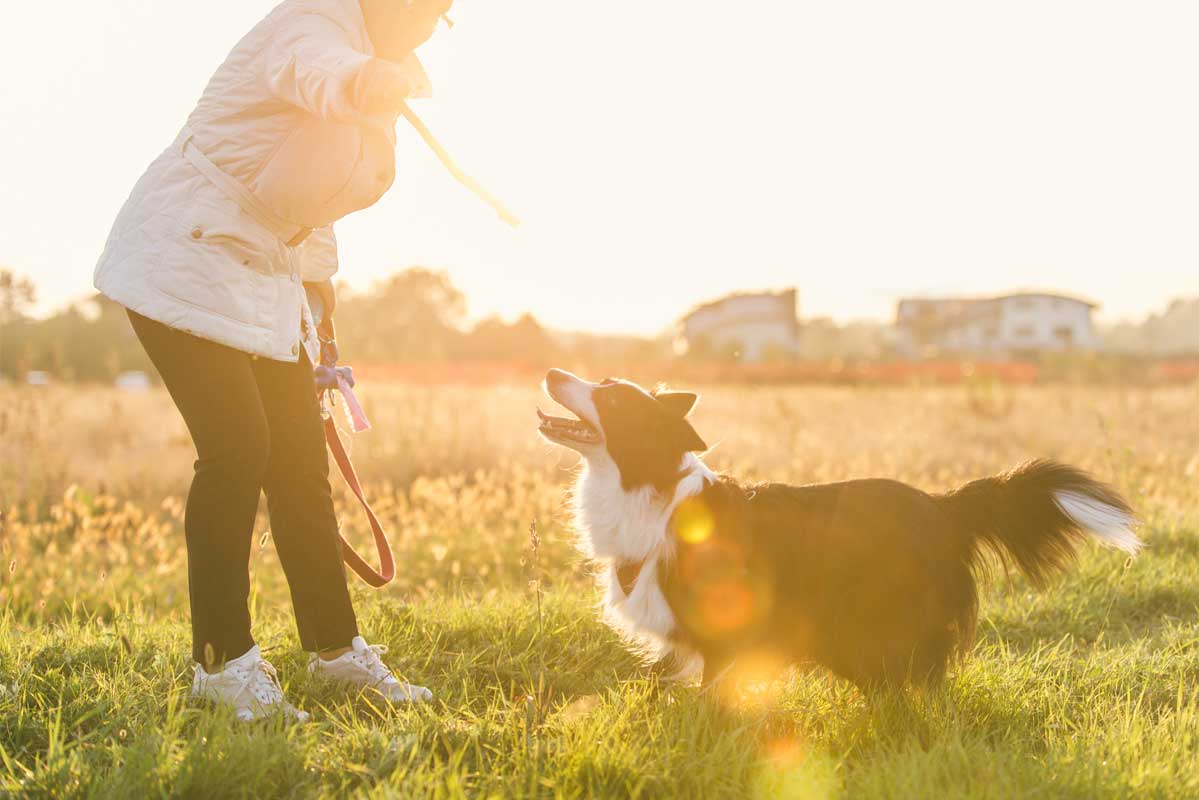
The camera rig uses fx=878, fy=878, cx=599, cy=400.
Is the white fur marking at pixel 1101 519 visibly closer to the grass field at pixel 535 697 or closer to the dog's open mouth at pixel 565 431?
the grass field at pixel 535 697

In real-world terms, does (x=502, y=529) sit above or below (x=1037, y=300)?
below

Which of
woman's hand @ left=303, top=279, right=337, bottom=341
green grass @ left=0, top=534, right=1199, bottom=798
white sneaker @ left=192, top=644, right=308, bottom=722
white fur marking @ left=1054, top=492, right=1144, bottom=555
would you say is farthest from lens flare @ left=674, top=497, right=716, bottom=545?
woman's hand @ left=303, top=279, right=337, bottom=341

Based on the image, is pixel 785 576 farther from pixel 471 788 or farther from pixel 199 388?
pixel 199 388

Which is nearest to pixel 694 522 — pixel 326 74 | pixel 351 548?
pixel 351 548

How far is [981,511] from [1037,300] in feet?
203

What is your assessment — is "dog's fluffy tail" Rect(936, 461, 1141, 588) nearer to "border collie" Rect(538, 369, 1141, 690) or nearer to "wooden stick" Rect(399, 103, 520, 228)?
"border collie" Rect(538, 369, 1141, 690)

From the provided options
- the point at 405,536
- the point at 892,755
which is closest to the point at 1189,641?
the point at 892,755

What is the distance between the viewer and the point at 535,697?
10.1 feet

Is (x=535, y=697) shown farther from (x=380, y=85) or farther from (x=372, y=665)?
(x=380, y=85)

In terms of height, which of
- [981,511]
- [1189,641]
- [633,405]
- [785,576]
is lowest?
[1189,641]

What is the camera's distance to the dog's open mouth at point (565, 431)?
365cm

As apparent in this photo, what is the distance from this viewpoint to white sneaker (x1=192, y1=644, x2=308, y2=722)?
110 inches

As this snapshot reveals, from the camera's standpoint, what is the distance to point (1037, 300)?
58.3m

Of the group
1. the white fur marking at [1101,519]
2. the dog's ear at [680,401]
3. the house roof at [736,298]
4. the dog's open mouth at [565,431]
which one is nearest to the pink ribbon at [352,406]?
the dog's open mouth at [565,431]
